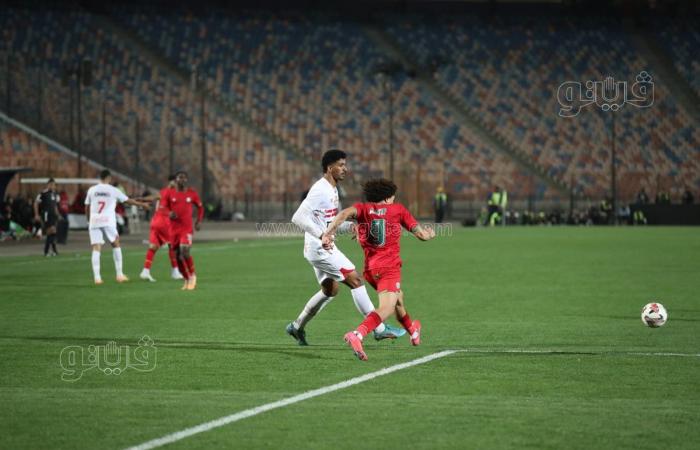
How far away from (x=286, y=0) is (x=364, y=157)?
18045 millimetres

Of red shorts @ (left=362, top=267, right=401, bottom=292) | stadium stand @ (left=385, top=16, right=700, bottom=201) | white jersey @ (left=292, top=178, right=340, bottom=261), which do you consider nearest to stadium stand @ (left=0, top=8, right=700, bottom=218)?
stadium stand @ (left=385, top=16, right=700, bottom=201)

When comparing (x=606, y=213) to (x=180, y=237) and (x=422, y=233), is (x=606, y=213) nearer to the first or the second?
(x=180, y=237)

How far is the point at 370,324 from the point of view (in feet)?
38.1

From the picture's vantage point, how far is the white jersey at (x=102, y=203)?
23438 mm

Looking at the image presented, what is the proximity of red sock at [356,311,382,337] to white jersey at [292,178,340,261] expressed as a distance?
1.13m

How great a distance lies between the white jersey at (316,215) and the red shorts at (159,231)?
12429 mm

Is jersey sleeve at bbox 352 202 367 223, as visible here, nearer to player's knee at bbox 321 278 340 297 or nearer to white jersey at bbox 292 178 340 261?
white jersey at bbox 292 178 340 261

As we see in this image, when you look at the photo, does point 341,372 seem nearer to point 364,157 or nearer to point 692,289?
point 692,289

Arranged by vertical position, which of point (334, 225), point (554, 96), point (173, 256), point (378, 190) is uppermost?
point (554, 96)

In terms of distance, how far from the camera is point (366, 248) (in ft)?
39.9

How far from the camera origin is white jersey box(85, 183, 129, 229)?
76.9ft

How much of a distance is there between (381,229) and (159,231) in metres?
13.7

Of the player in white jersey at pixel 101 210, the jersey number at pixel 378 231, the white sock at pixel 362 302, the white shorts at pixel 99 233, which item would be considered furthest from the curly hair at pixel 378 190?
the white shorts at pixel 99 233

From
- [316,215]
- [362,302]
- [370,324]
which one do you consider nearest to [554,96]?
[316,215]
